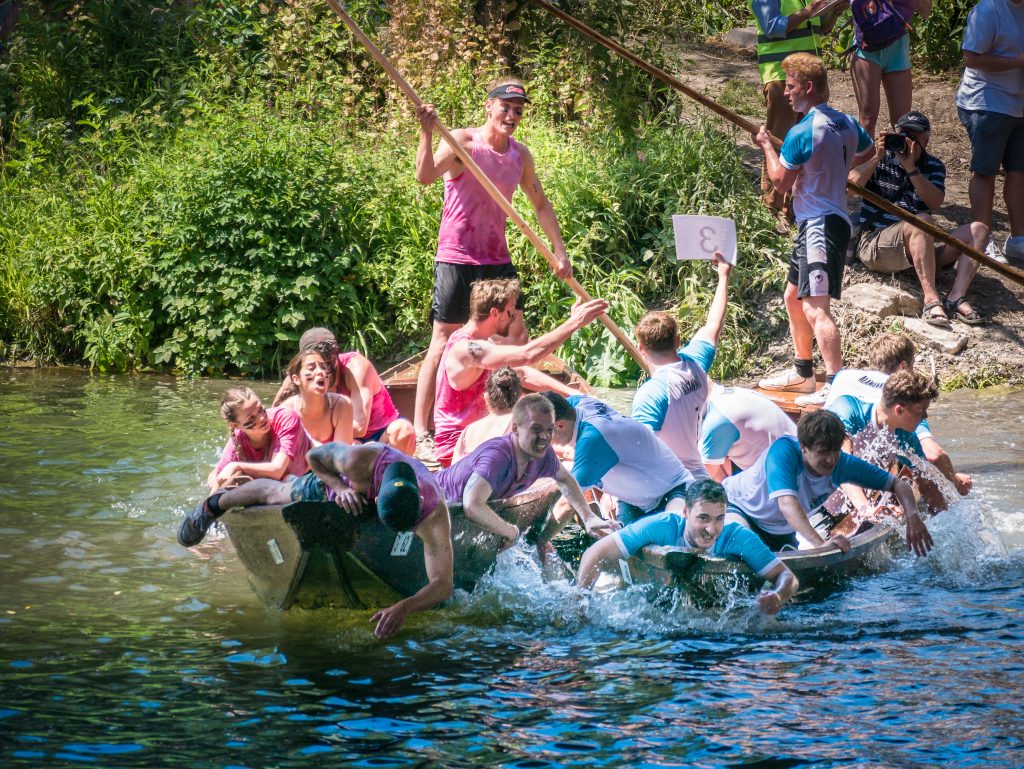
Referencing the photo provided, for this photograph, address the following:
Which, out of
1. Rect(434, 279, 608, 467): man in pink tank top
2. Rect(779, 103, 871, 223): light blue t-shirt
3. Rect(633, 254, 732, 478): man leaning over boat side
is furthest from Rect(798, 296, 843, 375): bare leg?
Rect(633, 254, 732, 478): man leaning over boat side

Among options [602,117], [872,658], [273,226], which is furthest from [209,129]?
[872,658]

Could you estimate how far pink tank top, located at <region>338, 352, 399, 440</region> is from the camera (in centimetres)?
734

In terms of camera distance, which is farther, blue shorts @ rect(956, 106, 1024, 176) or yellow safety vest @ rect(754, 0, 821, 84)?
yellow safety vest @ rect(754, 0, 821, 84)

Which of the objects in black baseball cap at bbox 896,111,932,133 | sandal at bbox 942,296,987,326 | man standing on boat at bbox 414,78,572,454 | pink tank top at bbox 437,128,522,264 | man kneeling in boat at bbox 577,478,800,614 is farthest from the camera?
sandal at bbox 942,296,987,326

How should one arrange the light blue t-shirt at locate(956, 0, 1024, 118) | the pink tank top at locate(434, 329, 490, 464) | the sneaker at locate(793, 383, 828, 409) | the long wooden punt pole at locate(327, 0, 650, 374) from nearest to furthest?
1. the pink tank top at locate(434, 329, 490, 464)
2. the long wooden punt pole at locate(327, 0, 650, 374)
3. the sneaker at locate(793, 383, 828, 409)
4. the light blue t-shirt at locate(956, 0, 1024, 118)

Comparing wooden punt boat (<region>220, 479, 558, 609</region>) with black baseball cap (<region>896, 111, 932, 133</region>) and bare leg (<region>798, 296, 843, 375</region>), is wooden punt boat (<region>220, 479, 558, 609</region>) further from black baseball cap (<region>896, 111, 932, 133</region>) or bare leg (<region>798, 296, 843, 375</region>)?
black baseball cap (<region>896, 111, 932, 133</region>)

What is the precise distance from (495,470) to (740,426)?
148 cm

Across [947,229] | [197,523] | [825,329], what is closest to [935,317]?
[947,229]

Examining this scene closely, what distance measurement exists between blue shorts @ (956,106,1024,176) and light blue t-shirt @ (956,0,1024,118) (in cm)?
6

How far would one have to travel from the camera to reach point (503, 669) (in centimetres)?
530

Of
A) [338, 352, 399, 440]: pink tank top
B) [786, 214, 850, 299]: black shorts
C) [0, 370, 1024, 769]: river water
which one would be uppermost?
[786, 214, 850, 299]: black shorts

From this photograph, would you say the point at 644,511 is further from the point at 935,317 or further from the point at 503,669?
the point at 935,317

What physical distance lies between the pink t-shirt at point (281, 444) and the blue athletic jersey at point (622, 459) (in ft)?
4.86

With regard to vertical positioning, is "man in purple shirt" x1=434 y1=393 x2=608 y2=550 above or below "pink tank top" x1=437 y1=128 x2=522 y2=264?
below
